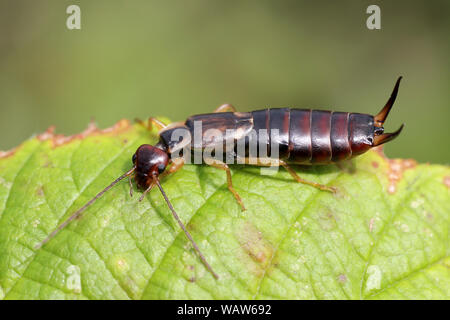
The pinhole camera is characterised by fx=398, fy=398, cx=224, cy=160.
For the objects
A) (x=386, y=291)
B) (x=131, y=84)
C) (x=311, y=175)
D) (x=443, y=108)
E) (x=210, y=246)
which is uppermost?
(x=131, y=84)

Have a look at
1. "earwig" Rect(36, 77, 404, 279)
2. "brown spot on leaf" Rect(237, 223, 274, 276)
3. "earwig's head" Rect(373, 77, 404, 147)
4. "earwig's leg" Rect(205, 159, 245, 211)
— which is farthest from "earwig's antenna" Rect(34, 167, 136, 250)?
"earwig's head" Rect(373, 77, 404, 147)

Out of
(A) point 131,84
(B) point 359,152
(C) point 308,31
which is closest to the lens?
(B) point 359,152

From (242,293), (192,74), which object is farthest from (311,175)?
(192,74)

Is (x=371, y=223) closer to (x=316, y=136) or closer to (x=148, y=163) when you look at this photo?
(x=316, y=136)

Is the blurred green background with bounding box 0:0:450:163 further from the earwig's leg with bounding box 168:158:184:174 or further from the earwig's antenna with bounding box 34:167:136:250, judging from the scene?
the earwig's antenna with bounding box 34:167:136:250

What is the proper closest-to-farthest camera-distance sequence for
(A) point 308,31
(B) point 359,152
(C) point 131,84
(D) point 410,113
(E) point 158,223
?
(E) point 158,223, (B) point 359,152, (D) point 410,113, (C) point 131,84, (A) point 308,31

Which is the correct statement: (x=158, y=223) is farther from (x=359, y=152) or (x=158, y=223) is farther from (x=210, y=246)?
(x=359, y=152)

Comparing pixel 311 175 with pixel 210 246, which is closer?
pixel 210 246

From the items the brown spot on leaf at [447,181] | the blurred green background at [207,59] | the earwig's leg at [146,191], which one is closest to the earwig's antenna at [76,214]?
the earwig's leg at [146,191]
